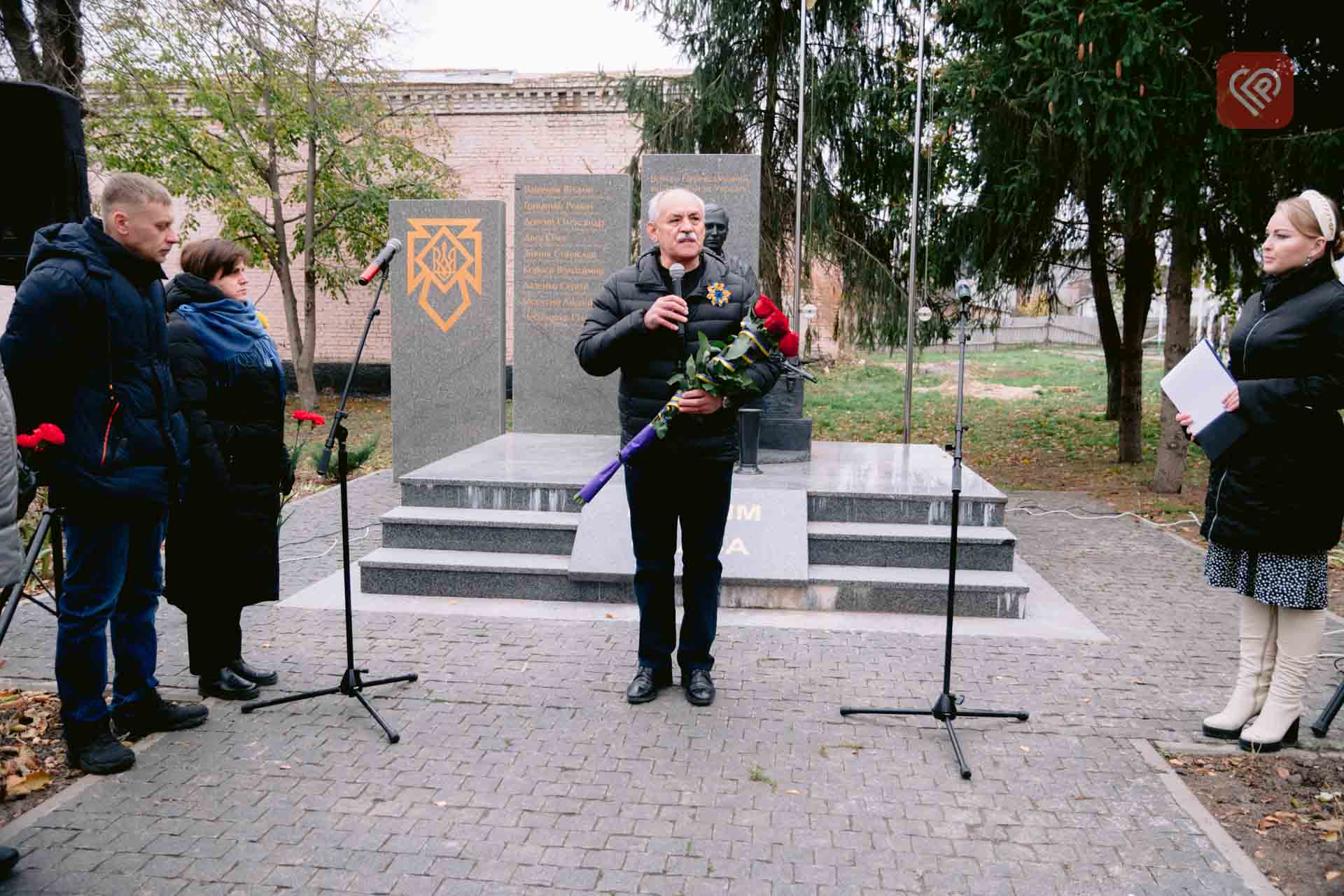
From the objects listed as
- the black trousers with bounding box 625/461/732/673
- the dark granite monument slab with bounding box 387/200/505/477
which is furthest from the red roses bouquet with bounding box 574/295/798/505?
the dark granite monument slab with bounding box 387/200/505/477

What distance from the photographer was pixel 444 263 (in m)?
9.66

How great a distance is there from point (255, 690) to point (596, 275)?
5.74 m

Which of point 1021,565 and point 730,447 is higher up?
point 730,447

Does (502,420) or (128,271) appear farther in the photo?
(502,420)

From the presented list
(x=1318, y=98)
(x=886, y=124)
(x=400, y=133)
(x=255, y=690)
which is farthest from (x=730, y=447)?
(x=400, y=133)

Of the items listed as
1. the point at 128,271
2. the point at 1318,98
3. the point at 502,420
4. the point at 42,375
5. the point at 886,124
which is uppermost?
the point at 886,124

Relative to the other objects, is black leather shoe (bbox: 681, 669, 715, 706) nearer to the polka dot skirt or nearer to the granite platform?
the granite platform

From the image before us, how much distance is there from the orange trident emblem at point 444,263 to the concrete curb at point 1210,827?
296 inches

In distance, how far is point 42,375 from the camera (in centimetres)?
329

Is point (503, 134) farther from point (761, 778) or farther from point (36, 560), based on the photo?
point (761, 778)

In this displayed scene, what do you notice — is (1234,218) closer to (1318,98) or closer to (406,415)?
(1318,98)

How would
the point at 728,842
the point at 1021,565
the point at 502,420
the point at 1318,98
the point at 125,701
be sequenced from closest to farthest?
the point at 728,842, the point at 125,701, the point at 1021,565, the point at 1318,98, the point at 502,420

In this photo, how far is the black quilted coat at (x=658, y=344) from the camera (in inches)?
152

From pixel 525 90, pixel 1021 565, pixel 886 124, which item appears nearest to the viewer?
pixel 1021 565
